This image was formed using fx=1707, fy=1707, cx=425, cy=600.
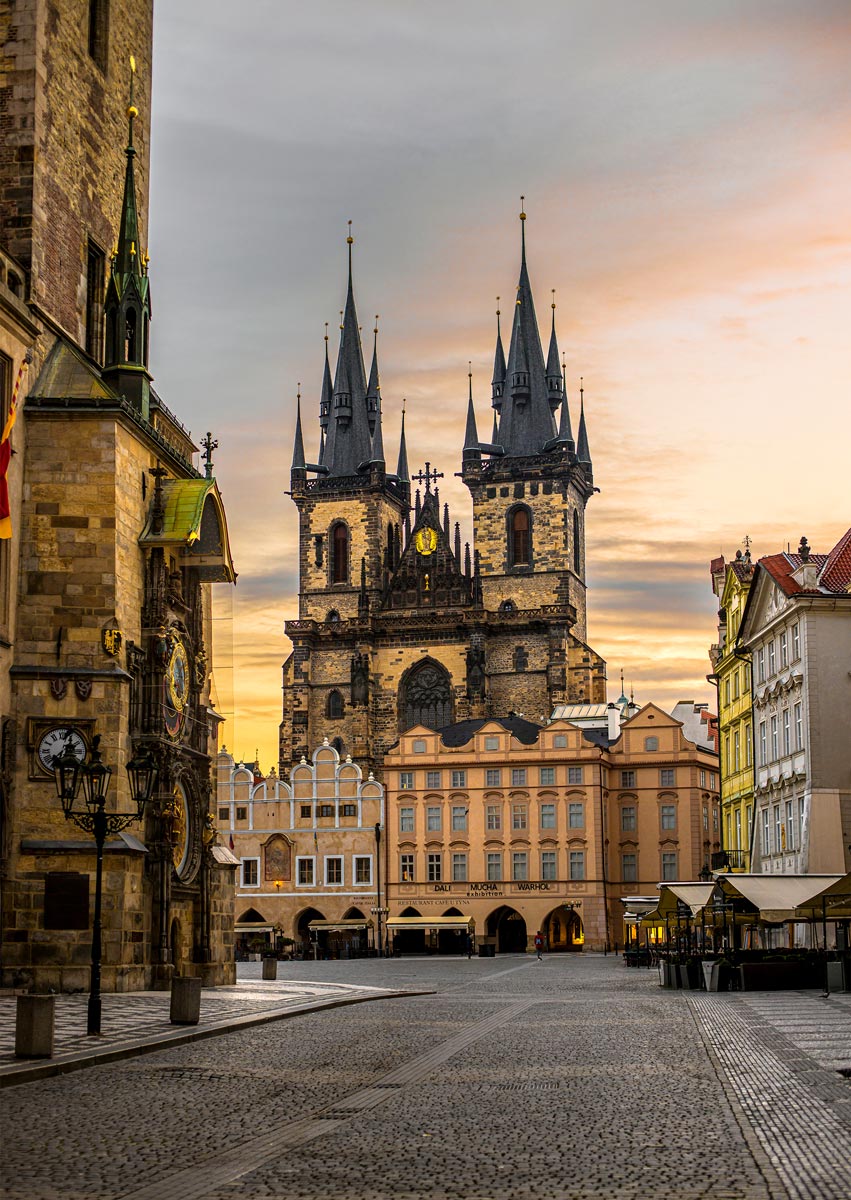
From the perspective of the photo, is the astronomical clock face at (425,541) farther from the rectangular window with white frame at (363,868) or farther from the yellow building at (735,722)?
the yellow building at (735,722)

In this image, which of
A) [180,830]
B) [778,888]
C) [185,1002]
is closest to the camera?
[185,1002]

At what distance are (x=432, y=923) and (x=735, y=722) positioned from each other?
28.0 meters

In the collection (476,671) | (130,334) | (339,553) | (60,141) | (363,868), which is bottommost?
(363,868)

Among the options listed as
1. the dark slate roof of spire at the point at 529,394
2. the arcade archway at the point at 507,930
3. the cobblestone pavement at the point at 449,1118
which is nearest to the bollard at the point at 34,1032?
the cobblestone pavement at the point at 449,1118

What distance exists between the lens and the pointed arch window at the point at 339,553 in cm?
11000

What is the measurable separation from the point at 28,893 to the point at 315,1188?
70.8 feet

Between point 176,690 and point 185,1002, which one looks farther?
point 176,690

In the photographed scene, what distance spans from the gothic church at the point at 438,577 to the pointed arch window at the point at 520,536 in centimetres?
11

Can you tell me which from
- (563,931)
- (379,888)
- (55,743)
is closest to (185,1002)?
(55,743)

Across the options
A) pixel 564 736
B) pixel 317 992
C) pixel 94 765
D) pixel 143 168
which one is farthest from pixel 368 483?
pixel 94 765

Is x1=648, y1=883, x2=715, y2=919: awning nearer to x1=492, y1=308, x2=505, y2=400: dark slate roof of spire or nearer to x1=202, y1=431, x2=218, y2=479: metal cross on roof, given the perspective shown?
x1=202, y1=431, x2=218, y2=479: metal cross on roof

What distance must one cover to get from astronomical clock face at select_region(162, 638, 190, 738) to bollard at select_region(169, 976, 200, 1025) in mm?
11761

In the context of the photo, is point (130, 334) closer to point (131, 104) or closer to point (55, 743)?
point (131, 104)

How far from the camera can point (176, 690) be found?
113ft
